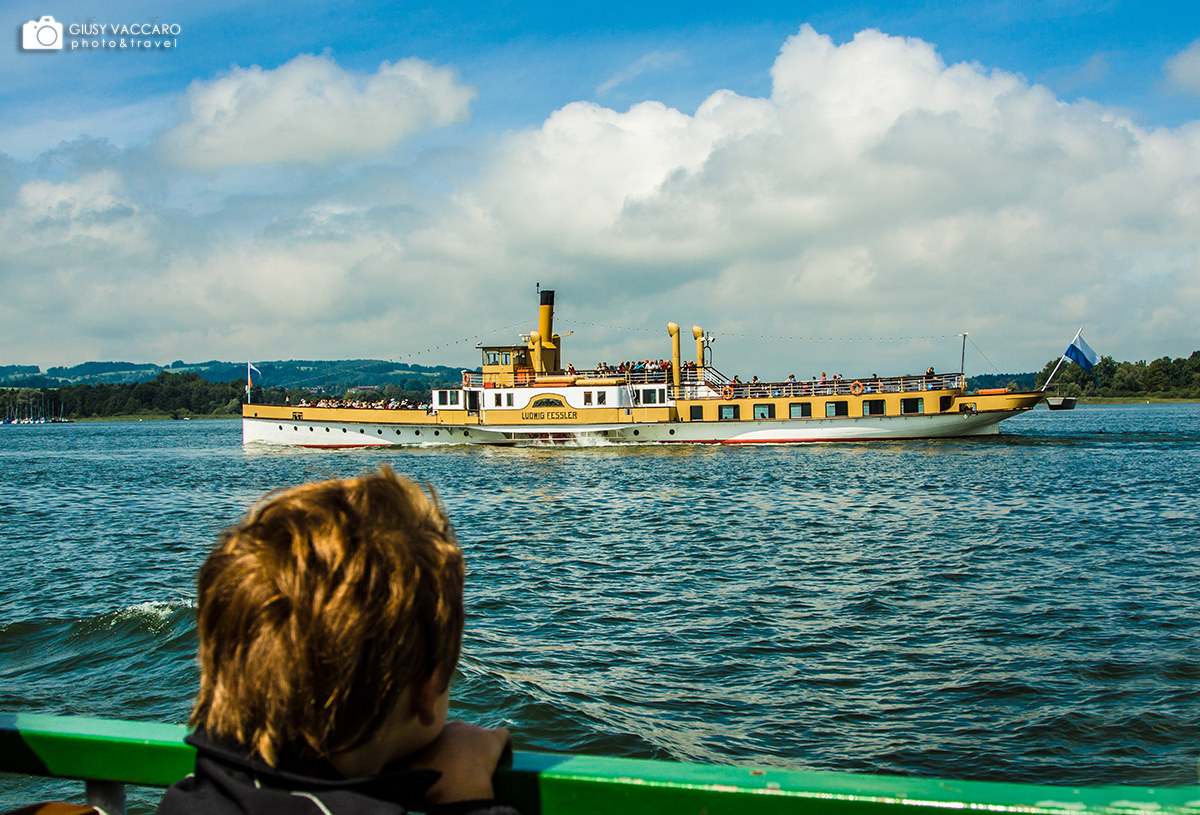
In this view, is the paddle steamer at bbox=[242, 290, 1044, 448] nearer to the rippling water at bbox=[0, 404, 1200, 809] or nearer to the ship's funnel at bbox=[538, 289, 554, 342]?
the ship's funnel at bbox=[538, 289, 554, 342]

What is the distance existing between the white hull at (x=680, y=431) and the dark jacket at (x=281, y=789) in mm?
39678

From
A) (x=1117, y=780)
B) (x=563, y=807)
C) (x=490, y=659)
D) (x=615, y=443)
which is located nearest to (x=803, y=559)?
(x=490, y=659)

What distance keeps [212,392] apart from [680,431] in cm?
13515

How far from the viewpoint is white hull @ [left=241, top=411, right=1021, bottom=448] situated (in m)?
40.6

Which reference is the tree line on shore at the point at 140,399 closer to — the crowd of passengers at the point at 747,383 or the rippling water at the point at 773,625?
the crowd of passengers at the point at 747,383

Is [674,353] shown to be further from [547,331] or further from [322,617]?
[322,617]

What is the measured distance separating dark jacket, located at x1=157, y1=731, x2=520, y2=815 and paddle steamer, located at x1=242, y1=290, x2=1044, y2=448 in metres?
39.6

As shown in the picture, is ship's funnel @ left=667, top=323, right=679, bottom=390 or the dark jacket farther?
ship's funnel @ left=667, top=323, right=679, bottom=390

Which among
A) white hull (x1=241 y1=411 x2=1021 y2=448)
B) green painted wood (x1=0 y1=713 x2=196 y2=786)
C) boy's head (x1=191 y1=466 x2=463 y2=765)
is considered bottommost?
white hull (x1=241 y1=411 x2=1021 y2=448)

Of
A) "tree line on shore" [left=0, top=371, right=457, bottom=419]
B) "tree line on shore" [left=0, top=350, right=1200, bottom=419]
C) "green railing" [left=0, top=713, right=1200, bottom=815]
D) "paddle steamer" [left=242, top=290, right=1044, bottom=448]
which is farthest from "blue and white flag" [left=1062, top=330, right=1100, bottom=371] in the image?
"tree line on shore" [left=0, top=371, right=457, bottom=419]

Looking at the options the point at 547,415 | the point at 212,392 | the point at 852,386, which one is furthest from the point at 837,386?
the point at 212,392

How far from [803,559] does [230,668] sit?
1301cm

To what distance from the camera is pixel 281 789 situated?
1195 millimetres

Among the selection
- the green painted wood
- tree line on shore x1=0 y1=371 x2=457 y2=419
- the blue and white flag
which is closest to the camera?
the green painted wood
